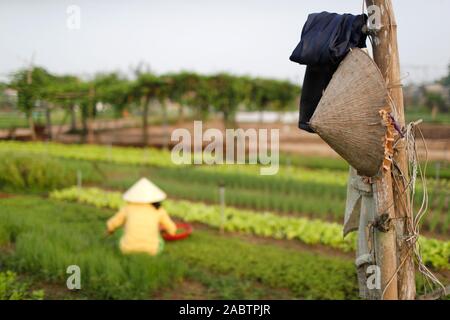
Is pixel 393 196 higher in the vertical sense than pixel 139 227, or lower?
higher

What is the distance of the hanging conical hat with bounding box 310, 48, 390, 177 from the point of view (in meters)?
1.92

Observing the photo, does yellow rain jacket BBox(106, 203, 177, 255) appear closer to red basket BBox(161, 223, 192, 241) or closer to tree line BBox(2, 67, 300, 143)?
red basket BBox(161, 223, 192, 241)

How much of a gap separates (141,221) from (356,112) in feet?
11.5

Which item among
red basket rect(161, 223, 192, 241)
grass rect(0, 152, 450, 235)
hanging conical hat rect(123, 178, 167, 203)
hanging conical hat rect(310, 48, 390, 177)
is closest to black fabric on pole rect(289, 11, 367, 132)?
hanging conical hat rect(310, 48, 390, 177)

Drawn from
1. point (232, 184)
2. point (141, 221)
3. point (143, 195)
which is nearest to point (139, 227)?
point (141, 221)

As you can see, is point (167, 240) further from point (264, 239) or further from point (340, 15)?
point (340, 15)

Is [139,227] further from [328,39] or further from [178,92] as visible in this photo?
[178,92]

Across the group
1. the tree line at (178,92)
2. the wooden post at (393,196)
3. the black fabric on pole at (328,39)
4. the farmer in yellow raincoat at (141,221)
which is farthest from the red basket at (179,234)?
the tree line at (178,92)

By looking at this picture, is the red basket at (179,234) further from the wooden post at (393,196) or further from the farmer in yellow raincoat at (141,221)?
the wooden post at (393,196)

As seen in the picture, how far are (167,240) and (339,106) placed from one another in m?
4.28

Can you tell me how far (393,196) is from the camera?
2.09 m

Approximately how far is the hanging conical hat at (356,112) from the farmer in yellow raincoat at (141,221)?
337 centimetres

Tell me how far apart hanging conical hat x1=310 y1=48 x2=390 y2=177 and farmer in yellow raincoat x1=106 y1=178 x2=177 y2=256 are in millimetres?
3373

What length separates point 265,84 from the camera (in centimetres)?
1791
